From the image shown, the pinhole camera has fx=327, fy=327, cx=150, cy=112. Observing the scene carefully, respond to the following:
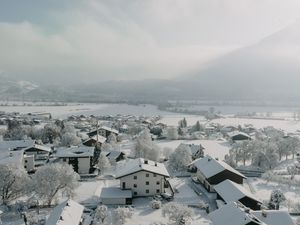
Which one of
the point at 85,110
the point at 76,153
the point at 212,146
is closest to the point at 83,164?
the point at 76,153

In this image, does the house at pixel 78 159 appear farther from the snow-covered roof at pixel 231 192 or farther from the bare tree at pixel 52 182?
the snow-covered roof at pixel 231 192

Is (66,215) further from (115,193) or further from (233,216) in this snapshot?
(233,216)

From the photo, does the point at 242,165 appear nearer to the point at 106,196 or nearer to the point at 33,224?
the point at 106,196

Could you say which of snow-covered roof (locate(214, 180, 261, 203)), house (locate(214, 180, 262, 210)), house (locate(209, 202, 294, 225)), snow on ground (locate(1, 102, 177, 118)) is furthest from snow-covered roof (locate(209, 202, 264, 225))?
snow on ground (locate(1, 102, 177, 118))

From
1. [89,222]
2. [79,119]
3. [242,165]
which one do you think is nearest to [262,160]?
[242,165]

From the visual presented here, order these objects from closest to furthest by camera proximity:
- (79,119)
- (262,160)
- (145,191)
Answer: (145,191)
(262,160)
(79,119)

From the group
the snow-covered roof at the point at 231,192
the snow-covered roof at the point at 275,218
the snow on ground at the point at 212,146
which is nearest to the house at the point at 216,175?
the snow-covered roof at the point at 231,192

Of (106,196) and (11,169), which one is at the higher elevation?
(11,169)
